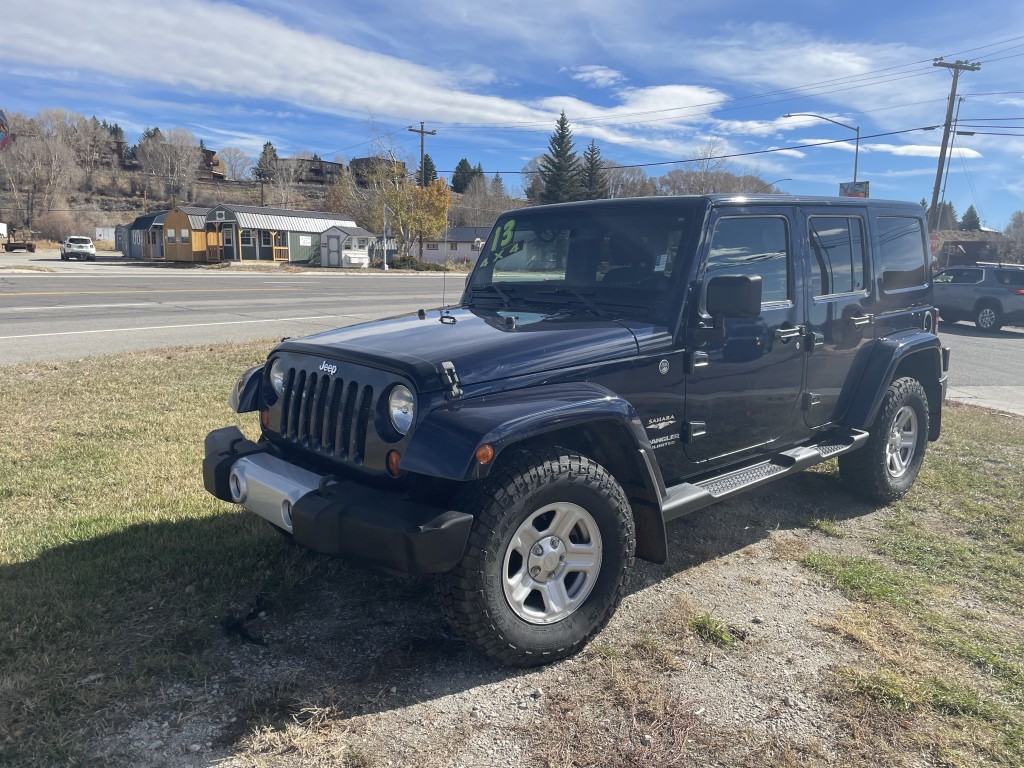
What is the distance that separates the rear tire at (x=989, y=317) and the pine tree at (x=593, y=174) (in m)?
42.7

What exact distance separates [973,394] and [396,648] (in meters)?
9.64

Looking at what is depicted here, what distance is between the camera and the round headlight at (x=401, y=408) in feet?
9.61

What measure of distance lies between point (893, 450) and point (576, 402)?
331 centimetres

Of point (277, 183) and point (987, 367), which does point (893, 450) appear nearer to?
point (987, 367)

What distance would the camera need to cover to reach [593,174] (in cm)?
6250

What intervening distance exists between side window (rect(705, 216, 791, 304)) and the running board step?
910 mm

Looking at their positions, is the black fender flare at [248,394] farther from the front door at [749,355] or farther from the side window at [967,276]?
the side window at [967,276]

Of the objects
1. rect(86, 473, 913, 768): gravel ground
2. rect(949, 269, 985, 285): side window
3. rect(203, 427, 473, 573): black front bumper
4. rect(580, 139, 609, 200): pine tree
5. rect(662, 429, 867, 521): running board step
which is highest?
rect(580, 139, 609, 200): pine tree

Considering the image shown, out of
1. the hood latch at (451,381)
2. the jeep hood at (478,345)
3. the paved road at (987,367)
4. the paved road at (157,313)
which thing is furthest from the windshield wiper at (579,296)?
the paved road at (987,367)

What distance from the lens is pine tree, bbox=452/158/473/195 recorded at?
Result: 126750 millimetres

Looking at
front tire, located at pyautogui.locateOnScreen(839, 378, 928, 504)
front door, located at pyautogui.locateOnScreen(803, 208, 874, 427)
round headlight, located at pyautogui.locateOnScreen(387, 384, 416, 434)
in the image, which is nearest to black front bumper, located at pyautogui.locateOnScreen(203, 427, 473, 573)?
round headlight, located at pyautogui.locateOnScreen(387, 384, 416, 434)

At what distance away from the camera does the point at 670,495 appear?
355 centimetres

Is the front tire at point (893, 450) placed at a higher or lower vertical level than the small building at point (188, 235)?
lower

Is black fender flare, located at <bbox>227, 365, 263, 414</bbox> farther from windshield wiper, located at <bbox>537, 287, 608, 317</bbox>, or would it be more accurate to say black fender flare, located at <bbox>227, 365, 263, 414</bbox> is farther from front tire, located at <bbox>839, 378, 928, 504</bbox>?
front tire, located at <bbox>839, 378, 928, 504</bbox>
